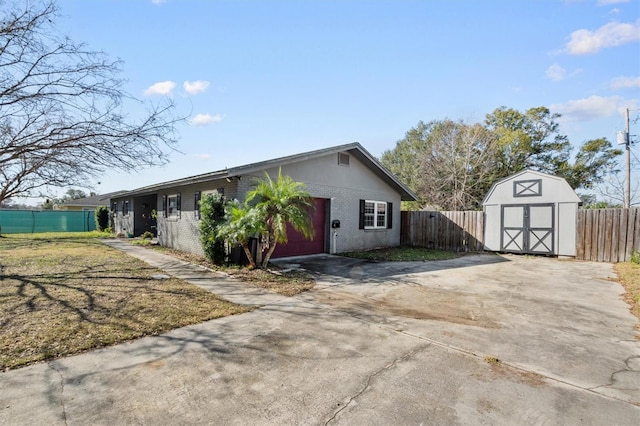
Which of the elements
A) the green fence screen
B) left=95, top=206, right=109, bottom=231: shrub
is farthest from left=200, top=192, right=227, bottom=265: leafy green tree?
the green fence screen

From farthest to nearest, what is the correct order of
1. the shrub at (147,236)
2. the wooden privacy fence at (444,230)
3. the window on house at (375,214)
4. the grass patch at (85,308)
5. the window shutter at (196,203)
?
the shrub at (147,236)
the wooden privacy fence at (444,230)
the window on house at (375,214)
the window shutter at (196,203)
the grass patch at (85,308)

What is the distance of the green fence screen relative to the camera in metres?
23.5

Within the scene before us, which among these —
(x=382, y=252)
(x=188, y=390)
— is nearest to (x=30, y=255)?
(x=188, y=390)

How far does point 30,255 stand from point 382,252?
12800 mm

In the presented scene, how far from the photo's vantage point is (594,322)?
16.5 feet

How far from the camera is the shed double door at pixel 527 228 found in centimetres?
1255

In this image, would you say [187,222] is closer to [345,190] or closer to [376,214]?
[345,190]

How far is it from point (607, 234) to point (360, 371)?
41.5 ft

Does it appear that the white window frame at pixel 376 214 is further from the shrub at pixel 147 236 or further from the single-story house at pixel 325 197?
the shrub at pixel 147 236

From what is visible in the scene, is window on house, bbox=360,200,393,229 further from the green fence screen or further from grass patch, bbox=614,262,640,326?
the green fence screen

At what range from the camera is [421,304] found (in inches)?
232

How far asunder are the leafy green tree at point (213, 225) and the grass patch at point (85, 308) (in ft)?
4.90

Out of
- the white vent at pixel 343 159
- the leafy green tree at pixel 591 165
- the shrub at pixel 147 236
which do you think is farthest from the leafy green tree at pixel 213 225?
the leafy green tree at pixel 591 165

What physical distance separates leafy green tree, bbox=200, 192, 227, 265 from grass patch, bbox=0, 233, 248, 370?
1494 mm
